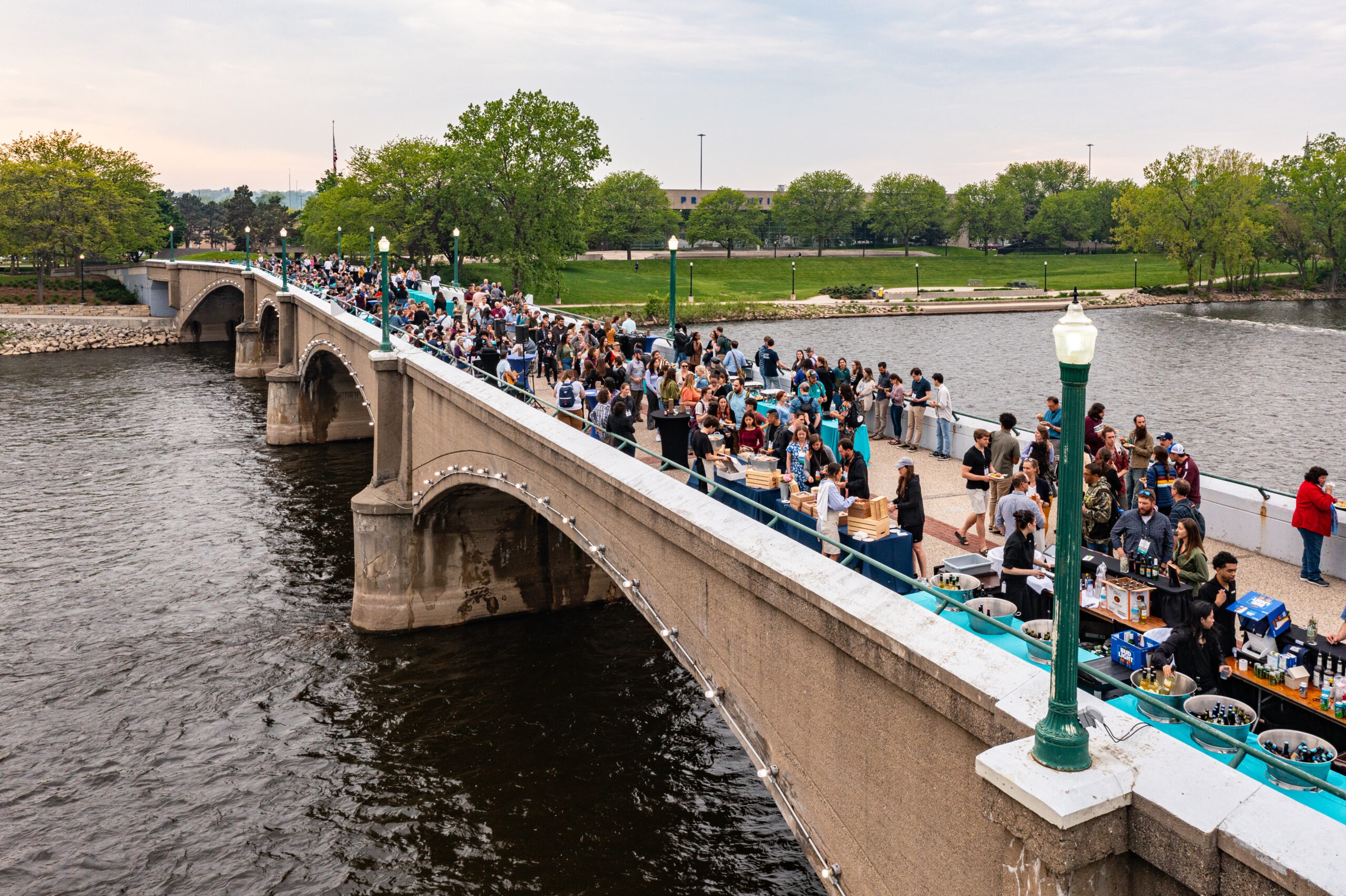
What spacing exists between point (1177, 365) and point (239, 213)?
482 feet

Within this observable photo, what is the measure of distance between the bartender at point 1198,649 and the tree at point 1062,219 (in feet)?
504

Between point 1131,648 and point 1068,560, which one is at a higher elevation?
point 1068,560

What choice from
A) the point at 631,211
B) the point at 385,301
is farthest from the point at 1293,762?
the point at 631,211

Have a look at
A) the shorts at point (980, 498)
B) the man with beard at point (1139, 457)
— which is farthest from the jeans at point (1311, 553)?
the shorts at point (980, 498)

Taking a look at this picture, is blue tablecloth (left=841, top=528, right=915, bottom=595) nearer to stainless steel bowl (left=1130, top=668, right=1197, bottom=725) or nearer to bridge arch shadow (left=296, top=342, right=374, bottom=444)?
stainless steel bowl (left=1130, top=668, right=1197, bottom=725)

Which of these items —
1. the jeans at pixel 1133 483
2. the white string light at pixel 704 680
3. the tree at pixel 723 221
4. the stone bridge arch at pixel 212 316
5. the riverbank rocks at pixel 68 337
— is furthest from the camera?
the tree at pixel 723 221

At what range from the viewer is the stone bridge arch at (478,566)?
26.0 meters

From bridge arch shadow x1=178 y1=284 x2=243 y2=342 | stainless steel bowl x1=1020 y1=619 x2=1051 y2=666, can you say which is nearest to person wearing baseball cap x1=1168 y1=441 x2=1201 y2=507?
stainless steel bowl x1=1020 y1=619 x2=1051 y2=666

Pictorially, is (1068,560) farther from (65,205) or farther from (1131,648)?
(65,205)

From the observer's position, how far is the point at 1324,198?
107625 mm

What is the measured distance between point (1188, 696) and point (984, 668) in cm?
206

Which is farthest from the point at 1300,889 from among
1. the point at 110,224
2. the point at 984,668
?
the point at 110,224

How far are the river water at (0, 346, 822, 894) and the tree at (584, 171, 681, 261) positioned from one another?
110 m

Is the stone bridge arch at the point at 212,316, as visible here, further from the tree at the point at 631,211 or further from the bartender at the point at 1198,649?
the bartender at the point at 1198,649
